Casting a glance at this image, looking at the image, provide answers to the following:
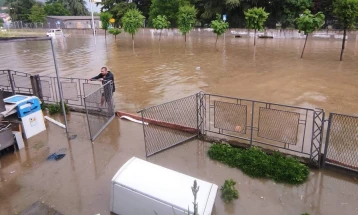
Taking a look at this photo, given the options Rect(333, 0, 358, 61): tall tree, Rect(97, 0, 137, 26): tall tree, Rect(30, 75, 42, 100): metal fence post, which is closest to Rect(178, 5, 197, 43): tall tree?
Rect(333, 0, 358, 61): tall tree

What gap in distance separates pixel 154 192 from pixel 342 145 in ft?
16.1

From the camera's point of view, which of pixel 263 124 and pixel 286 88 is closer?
pixel 263 124

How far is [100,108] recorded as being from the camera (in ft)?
26.5

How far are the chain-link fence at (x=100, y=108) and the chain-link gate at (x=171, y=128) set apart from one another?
1.24 meters

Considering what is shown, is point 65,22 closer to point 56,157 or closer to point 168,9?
point 168,9

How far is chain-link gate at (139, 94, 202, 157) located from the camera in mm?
6656

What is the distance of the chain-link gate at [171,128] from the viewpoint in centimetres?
666

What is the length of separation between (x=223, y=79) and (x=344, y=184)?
10.3 meters

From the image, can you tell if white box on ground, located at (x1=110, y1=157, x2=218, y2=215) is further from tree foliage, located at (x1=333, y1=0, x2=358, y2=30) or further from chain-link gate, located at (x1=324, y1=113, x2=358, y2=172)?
tree foliage, located at (x1=333, y1=0, x2=358, y2=30)

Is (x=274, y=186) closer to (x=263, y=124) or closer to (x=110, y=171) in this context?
(x=263, y=124)

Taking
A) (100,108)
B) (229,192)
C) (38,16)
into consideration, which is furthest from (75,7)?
(229,192)

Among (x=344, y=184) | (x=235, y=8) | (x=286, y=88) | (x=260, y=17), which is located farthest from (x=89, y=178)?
(x=235, y=8)

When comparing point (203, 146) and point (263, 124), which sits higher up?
point (263, 124)

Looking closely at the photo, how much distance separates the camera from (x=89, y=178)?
5.50 metres
